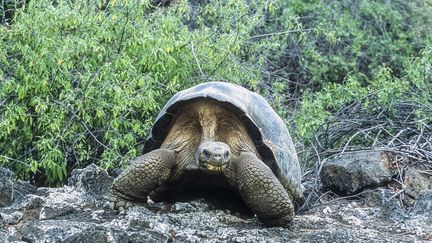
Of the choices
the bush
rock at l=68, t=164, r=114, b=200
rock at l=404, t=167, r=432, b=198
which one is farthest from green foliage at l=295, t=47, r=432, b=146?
rock at l=68, t=164, r=114, b=200

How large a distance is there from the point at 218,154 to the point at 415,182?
1.93m

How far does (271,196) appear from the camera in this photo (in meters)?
3.26

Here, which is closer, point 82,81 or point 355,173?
point 355,173

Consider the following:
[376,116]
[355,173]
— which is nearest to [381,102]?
[376,116]

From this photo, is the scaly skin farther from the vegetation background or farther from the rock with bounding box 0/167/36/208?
the vegetation background

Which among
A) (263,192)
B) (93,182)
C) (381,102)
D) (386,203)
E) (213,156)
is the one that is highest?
(213,156)

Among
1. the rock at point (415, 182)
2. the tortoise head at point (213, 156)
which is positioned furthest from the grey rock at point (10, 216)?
the rock at point (415, 182)

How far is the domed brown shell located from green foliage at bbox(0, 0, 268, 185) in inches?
64.2

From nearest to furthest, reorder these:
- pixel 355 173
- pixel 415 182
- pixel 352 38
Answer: pixel 355 173
pixel 415 182
pixel 352 38

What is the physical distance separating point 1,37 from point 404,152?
2623 millimetres

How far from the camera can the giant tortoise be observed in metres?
3.27

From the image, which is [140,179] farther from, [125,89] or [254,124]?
[125,89]

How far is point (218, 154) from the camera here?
3.22 meters

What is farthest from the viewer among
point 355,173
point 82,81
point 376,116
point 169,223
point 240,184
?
point 376,116
